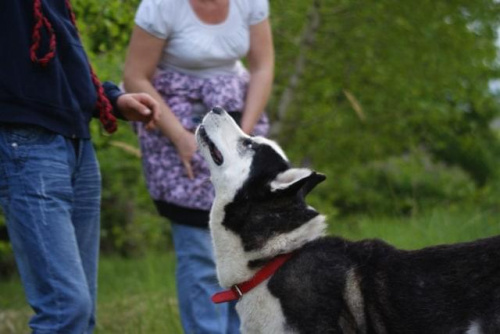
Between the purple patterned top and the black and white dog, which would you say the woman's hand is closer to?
the purple patterned top

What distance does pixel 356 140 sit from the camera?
43.9ft

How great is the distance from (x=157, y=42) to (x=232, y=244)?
140 centimetres

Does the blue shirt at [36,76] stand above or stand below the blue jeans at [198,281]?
above

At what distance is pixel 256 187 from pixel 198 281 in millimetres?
1128

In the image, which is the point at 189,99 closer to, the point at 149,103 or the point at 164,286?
the point at 149,103

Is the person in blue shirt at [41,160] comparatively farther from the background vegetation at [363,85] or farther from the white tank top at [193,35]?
the background vegetation at [363,85]

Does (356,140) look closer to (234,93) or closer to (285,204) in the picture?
(234,93)

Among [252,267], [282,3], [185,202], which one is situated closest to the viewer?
[252,267]

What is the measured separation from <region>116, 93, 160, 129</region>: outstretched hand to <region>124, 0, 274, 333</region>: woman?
0.40 m

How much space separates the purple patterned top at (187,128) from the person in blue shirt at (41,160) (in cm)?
99

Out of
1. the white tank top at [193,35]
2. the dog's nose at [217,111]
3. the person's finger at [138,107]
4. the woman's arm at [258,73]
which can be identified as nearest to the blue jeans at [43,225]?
the person's finger at [138,107]

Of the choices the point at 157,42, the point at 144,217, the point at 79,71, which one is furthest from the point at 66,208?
the point at 144,217

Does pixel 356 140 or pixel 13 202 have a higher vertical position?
pixel 13 202

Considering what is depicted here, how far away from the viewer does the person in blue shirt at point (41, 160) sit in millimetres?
4137
